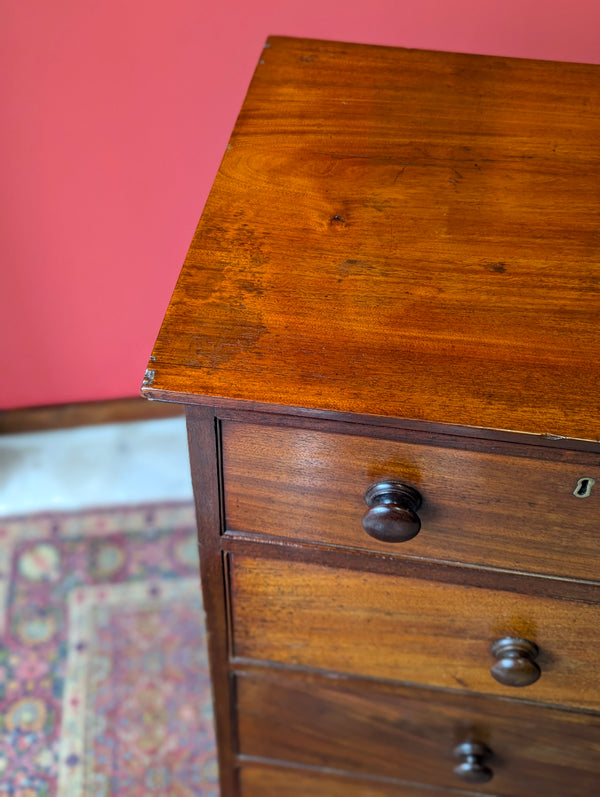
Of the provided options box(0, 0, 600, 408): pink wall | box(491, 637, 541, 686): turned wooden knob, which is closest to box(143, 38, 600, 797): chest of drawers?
box(491, 637, 541, 686): turned wooden knob

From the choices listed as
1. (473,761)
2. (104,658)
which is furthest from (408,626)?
(104,658)

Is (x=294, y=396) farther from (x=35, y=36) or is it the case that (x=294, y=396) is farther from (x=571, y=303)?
(x=35, y=36)

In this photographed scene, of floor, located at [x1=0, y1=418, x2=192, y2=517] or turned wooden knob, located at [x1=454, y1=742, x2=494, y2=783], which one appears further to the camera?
floor, located at [x1=0, y1=418, x2=192, y2=517]

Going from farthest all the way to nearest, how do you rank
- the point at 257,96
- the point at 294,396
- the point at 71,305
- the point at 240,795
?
the point at 71,305, the point at 240,795, the point at 257,96, the point at 294,396

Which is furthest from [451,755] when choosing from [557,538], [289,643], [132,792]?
[132,792]

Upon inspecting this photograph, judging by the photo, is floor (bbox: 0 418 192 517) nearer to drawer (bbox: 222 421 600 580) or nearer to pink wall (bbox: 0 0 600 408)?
pink wall (bbox: 0 0 600 408)

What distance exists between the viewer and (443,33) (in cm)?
102

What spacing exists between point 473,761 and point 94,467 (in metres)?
0.79

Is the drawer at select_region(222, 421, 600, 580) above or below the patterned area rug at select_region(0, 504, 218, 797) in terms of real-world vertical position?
below

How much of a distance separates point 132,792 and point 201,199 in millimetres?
752

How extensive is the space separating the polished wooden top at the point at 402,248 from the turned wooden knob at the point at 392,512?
3.2 inches

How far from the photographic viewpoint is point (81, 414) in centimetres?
144

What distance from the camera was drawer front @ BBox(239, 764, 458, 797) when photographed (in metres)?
0.91

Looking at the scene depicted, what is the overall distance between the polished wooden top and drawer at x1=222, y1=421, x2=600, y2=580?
0.05m
